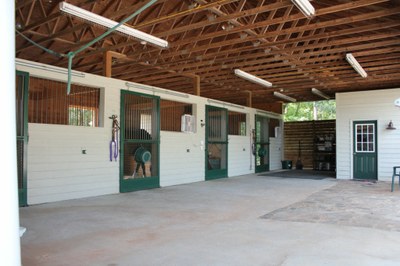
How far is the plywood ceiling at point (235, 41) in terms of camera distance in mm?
5859

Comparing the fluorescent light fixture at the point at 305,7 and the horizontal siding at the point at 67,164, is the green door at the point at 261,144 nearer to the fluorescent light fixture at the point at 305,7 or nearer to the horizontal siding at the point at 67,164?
the horizontal siding at the point at 67,164

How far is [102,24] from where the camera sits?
18.3 ft

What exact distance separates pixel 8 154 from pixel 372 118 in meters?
11.1

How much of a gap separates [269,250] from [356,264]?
772mm

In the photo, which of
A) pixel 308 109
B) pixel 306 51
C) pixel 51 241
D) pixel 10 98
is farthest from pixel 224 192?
pixel 308 109

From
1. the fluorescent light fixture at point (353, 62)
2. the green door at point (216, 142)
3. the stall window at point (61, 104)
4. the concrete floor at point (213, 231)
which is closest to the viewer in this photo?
the concrete floor at point (213, 231)

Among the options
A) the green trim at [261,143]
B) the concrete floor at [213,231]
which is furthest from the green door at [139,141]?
the green trim at [261,143]

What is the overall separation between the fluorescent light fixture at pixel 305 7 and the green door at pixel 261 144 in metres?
7.83

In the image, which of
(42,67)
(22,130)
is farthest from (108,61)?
(22,130)

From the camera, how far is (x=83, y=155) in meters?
6.70

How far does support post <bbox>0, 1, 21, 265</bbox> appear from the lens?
1.20 metres

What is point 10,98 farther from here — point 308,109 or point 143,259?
point 308,109

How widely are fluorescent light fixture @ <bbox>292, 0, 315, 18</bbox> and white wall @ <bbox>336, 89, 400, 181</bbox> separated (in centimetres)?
639

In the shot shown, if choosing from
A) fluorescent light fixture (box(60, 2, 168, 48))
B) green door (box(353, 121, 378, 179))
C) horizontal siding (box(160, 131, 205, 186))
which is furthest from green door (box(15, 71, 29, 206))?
green door (box(353, 121, 378, 179))
